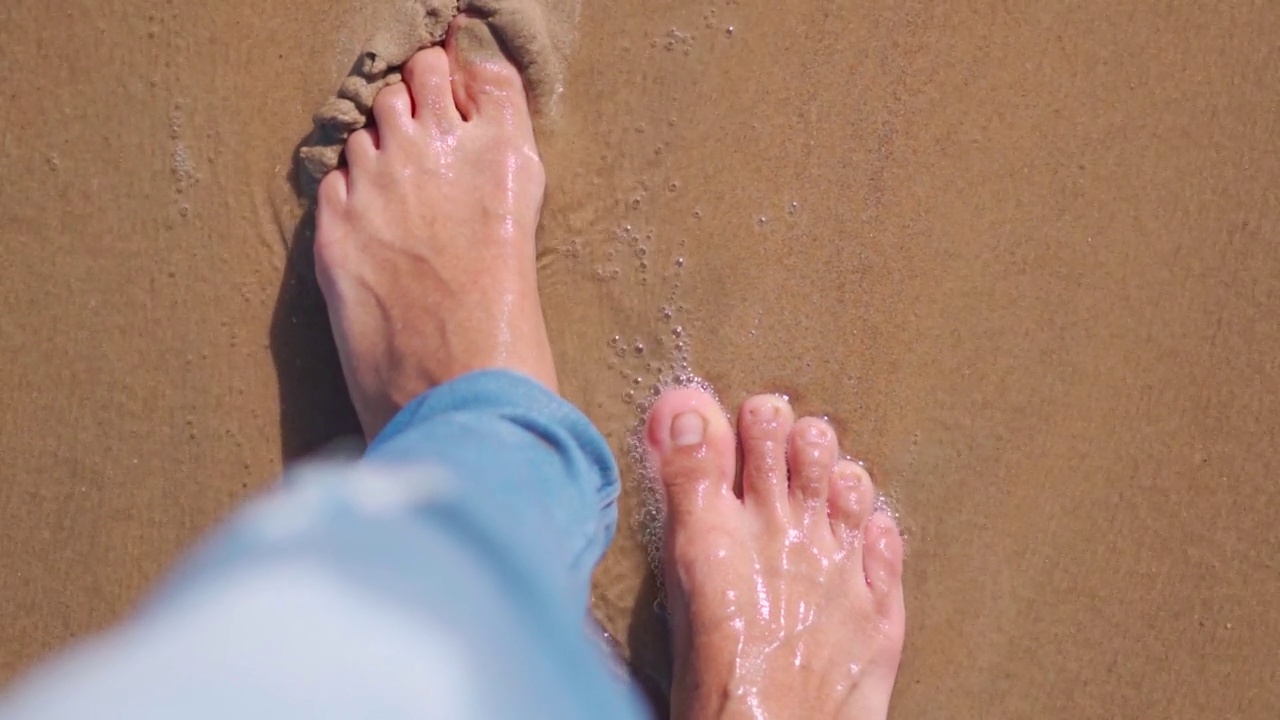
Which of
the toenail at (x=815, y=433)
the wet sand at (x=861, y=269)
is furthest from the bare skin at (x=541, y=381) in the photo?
the wet sand at (x=861, y=269)

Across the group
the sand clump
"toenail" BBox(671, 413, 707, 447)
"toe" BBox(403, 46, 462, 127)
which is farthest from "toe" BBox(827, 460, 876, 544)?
"toe" BBox(403, 46, 462, 127)

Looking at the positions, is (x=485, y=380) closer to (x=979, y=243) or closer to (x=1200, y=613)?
(x=979, y=243)

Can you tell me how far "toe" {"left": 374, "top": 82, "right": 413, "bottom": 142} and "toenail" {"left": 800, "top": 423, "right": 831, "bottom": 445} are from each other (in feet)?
2.81

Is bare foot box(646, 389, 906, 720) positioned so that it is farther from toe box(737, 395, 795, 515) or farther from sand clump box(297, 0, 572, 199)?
sand clump box(297, 0, 572, 199)

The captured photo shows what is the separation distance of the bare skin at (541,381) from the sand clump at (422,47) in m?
0.03

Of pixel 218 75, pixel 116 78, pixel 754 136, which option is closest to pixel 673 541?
pixel 754 136

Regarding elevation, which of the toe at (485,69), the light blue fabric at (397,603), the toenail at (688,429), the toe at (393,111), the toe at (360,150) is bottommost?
the toenail at (688,429)

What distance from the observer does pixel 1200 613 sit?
63.9 inches

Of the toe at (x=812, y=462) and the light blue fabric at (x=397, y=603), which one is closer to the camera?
the light blue fabric at (x=397, y=603)

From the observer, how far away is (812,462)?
1.70m

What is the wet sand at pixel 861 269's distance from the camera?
5.22ft

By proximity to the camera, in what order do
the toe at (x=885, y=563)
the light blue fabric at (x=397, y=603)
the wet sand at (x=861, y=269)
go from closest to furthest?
1. the light blue fabric at (x=397, y=603)
2. the wet sand at (x=861, y=269)
3. the toe at (x=885, y=563)

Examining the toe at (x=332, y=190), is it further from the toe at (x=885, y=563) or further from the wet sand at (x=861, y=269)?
the toe at (x=885, y=563)

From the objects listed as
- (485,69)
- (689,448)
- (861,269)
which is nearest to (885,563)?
(689,448)
